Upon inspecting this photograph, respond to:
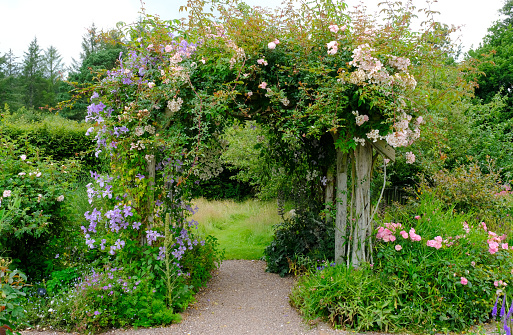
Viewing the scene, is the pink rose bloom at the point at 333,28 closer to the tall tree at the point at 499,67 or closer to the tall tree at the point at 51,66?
the tall tree at the point at 499,67

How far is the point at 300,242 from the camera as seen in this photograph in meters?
4.93

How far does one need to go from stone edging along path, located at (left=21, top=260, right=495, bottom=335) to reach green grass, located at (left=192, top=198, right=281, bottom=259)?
4.42 ft

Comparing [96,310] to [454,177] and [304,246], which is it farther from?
[454,177]

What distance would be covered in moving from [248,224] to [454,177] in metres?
4.38

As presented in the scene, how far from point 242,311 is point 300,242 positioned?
4.90ft

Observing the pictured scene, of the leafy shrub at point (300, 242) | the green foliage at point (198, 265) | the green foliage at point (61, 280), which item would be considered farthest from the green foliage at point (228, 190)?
the green foliage at point (61, 280)

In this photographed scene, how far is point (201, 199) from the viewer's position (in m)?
10.8

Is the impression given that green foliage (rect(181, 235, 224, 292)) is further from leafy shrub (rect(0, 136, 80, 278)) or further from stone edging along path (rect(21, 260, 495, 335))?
leafy shrub (rect(0, 136, 80, 278))

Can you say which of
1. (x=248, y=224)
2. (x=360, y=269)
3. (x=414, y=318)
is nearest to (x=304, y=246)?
(x=360, y=269)

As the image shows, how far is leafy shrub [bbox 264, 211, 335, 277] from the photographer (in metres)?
4.61

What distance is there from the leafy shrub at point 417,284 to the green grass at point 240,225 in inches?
110

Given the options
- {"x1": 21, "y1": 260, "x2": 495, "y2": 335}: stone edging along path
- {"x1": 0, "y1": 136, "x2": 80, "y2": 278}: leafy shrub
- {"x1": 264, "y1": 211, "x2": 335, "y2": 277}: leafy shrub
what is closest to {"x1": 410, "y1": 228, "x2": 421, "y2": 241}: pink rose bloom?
{"x1": 21, "y1": 260, "x2": 495, "y2": 335}: stone edging along path

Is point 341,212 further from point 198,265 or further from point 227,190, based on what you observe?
point 227,190

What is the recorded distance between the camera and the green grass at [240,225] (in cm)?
658
